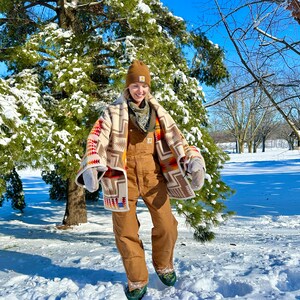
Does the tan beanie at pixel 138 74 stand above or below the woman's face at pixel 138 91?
above

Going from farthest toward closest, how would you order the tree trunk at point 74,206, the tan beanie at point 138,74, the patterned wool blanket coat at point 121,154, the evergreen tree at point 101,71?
the tree trunk at point 74,206 < the evergreen tree at point 101,71 < the tan beanie at point 138,74 < the patterned wool blanket coat at point 121,154

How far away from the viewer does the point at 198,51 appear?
22.4 ft

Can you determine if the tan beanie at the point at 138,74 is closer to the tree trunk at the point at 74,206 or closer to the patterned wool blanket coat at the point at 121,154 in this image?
the patterned wool blanket coat at the point at 121,154

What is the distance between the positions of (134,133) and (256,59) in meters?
1.48

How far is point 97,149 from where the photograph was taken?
2488 millimetres

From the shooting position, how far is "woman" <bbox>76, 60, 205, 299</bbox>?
2527 mm

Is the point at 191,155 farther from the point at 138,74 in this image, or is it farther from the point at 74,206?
the point at 74,206

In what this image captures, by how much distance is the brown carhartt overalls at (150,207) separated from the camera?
2.57 m

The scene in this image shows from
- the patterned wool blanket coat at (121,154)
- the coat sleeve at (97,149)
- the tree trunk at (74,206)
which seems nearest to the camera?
the coat sleeve at (97,149)

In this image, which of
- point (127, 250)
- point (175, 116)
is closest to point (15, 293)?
point (127, 250)

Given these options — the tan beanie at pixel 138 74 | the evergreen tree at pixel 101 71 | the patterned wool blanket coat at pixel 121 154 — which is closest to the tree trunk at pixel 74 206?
the evergreen tree at pixel 101 71

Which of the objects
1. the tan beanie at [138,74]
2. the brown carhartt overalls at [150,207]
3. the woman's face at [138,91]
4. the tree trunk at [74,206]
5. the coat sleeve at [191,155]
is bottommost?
the tree trunk at [74,206]

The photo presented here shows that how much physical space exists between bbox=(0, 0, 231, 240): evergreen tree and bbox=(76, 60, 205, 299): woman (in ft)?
6.61

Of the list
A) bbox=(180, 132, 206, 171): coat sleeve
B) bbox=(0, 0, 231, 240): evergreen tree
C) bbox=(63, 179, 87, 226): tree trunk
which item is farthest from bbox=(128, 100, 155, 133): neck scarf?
→ bbox=(63, 179, 87, 226): tree trunk
